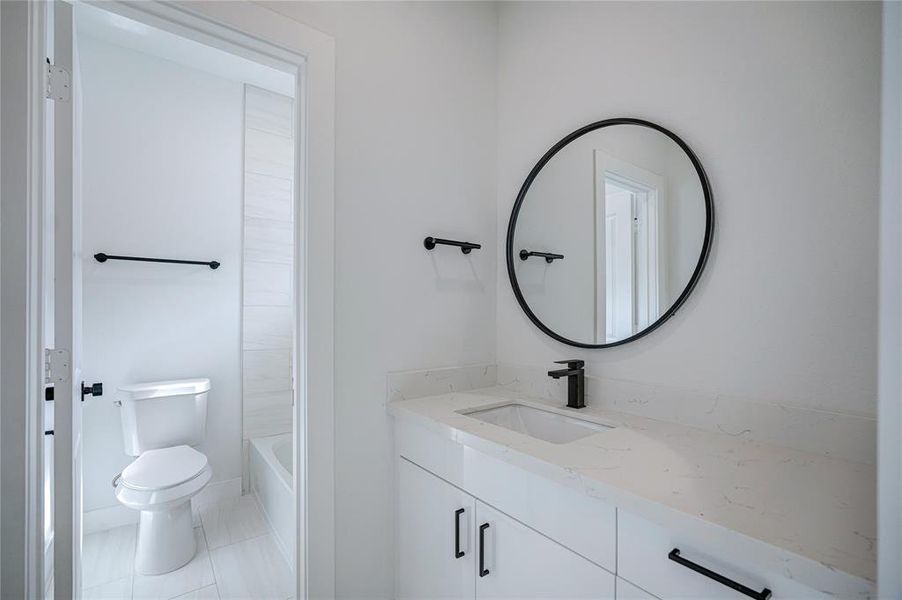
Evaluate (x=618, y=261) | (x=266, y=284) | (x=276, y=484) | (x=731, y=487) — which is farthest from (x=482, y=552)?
(x=266, y=284)

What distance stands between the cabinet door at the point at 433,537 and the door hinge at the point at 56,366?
100cm

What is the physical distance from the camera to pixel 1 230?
97 cm

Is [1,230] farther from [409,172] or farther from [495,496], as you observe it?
[495,496]

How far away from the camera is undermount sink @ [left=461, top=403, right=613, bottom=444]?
4.57 feet

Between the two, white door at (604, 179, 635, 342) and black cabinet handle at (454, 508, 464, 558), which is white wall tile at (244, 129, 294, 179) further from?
black cabinet handle at (454, 508, 464, 558)

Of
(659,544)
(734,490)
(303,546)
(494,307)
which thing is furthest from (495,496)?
(494,307)

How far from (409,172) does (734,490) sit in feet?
4.45

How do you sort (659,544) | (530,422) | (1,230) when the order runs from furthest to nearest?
(530,422) → (1,230) → (659,544)

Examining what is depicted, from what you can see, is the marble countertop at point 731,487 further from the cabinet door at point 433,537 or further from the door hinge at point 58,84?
the door hinge at point 58,84

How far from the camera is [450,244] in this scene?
1.63m

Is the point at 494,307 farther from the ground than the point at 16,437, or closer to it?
farther from the ground

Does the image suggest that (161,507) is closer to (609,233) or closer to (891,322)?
(609,233)

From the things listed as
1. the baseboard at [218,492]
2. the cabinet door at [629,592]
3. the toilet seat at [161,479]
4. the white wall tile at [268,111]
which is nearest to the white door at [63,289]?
the toilet seat at [161,479]

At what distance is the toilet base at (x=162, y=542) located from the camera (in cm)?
192
